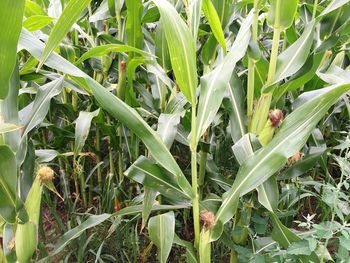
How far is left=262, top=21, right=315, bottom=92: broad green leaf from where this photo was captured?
1.13 meters

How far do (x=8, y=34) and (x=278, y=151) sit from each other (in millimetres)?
674

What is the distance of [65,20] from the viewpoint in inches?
37.2

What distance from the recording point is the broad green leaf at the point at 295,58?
1.13 metres

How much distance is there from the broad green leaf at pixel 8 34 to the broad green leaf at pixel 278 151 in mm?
606

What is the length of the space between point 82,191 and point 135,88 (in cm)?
60

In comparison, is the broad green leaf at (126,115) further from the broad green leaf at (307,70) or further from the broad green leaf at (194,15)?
the broad green leaf at (307,70)

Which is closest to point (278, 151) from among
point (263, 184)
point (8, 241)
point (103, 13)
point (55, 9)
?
point (263, 184)

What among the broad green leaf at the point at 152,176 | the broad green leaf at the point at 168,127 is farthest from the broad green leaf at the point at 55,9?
the broad green leaf at the point at 152,176

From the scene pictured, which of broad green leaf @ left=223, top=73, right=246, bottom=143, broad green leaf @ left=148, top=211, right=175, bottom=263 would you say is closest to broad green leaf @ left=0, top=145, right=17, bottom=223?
broad green leaf @ left=148, top=211, right=175, bottom=263

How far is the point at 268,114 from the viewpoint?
1.18m

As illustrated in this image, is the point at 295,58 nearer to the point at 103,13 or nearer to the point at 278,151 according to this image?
the point at 278,151

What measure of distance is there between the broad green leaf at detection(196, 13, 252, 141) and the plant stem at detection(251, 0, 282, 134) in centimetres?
9

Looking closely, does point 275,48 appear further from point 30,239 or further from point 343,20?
point 30,239

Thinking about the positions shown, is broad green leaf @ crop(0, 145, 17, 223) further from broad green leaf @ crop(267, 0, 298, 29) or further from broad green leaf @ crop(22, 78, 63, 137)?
broad green leaf @ crop(267, 0, 298, 29)
